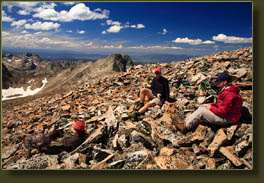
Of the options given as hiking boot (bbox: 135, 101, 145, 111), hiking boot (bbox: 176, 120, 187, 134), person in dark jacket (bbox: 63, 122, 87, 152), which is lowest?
person in dark jacket (bbox: 63, 122, 87, 152)

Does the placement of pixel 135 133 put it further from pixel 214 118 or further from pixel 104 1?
pixel 104 1

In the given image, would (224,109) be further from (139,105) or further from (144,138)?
(139,105)

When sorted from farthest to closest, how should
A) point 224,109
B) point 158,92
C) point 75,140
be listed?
1. point 158,92
2. point 75,140
3. point 224,109

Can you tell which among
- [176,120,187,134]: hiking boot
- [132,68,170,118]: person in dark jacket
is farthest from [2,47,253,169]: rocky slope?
[132,68,170,118]: person in dark jacket

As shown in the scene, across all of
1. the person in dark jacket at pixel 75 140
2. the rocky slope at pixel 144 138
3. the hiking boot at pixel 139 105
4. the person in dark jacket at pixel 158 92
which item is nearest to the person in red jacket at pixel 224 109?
the rocky slope at pixel 144 138

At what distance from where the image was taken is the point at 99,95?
8.07m

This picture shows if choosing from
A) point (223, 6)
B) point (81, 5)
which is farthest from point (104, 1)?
point (223, 6)

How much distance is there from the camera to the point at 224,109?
3822 mm

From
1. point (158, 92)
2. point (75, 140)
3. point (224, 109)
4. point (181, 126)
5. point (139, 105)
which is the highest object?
point (158, 92)

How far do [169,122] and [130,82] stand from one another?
4.33 meters

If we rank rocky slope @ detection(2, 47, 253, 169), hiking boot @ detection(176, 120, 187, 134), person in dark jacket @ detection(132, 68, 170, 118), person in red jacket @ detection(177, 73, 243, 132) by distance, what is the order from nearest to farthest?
person in red jacket @ detection(177, 73, 243, 132), rocky slope @ detection(2, 47, 253, 169), hiking boot @ detection(176, 120, 187, 134), person in dark jacket @ detection(132, 68, 170, 118)

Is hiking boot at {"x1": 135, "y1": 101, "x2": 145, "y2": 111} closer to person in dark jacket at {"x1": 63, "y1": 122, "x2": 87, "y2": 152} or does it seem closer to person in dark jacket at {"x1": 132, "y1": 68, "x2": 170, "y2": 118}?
person in dark jacket at {"x1": 132, "y1": 68, "x2": 170, "y2": 118}

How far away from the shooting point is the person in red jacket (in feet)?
12.5

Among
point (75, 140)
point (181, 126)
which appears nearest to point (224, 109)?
point (181, 126)
